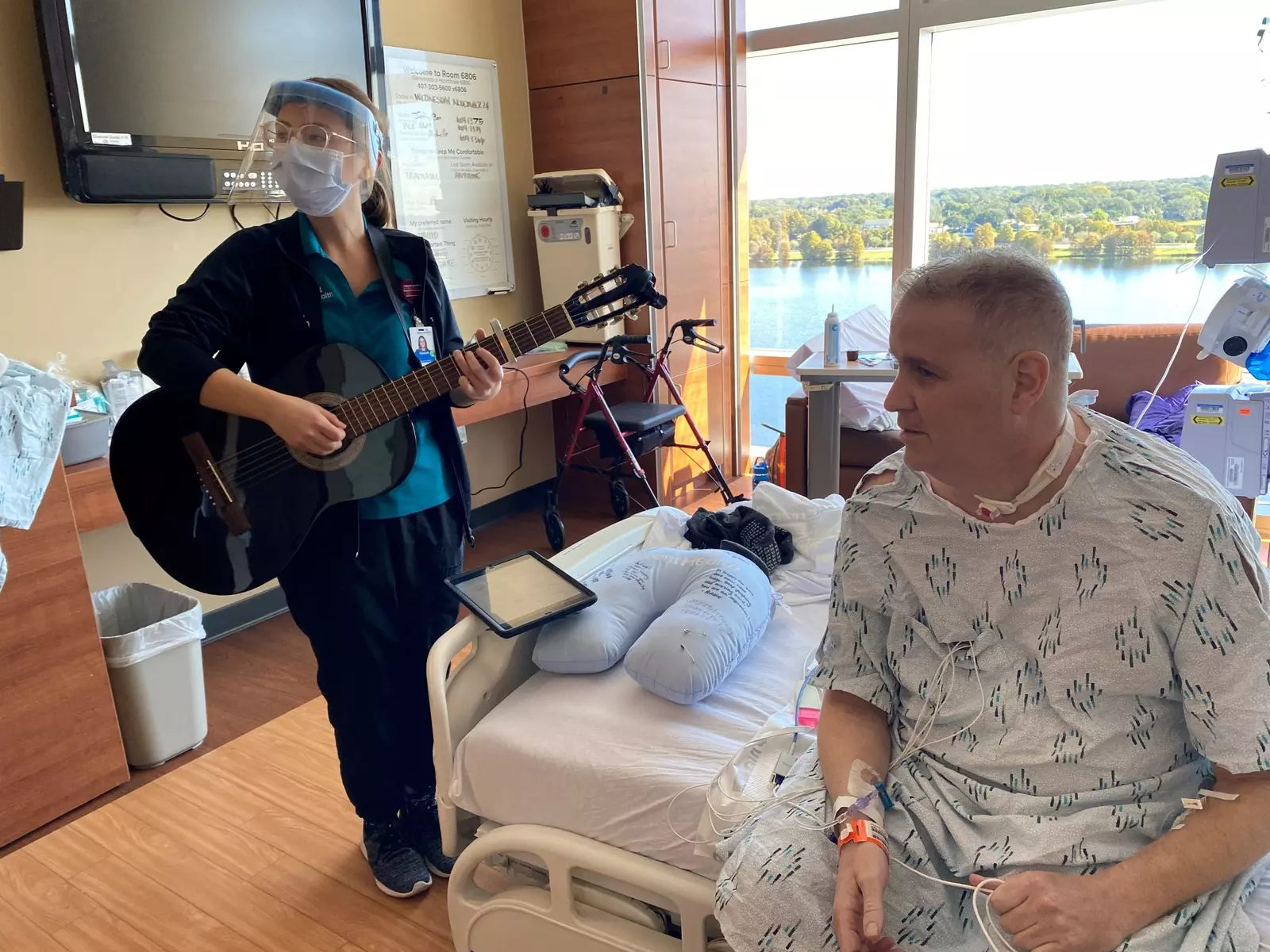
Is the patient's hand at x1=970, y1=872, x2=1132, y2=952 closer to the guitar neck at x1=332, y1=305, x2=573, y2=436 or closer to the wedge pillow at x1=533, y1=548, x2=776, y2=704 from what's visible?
the wedge pillow at x1=533, y1=548, x2=776, y2=704

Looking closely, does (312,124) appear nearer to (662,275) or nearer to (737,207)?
(662,275)

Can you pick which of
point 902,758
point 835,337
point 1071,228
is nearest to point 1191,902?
point 902,758

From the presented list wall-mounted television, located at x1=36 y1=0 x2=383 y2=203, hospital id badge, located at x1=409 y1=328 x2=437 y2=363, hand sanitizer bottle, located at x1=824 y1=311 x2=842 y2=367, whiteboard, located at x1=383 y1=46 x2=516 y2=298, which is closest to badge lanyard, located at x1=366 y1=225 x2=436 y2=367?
hospital id badge, located at x1=409 y1=328 x2=437 y2=363

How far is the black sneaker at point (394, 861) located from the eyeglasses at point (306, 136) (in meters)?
1.30

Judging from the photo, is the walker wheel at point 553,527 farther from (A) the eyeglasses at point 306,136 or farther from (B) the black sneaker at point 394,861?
(A) the eyeglasses at point 306,136

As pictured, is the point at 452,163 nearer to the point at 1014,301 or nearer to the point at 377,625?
the point at 377,625

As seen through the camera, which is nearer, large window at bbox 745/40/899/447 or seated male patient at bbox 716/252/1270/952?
seated male patient at bbox 716/252/1270/952

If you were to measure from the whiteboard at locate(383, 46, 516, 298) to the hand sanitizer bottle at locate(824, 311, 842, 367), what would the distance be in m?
1.52

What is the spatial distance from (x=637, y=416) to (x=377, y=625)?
6.90 feet

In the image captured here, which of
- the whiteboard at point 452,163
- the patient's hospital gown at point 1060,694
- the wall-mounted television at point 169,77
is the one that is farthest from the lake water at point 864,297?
the patient's hospital gown at point 1060,694

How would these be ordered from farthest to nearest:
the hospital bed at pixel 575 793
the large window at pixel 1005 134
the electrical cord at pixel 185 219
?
the large window at pixel 1005 134, the electrical cord at pixel 185 219, the hospital bed at pixel 575 793

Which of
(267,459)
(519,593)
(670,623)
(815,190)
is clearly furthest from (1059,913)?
(815,190)

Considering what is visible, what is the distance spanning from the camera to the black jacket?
153 cm

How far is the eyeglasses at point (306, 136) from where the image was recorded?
160 centimetres
